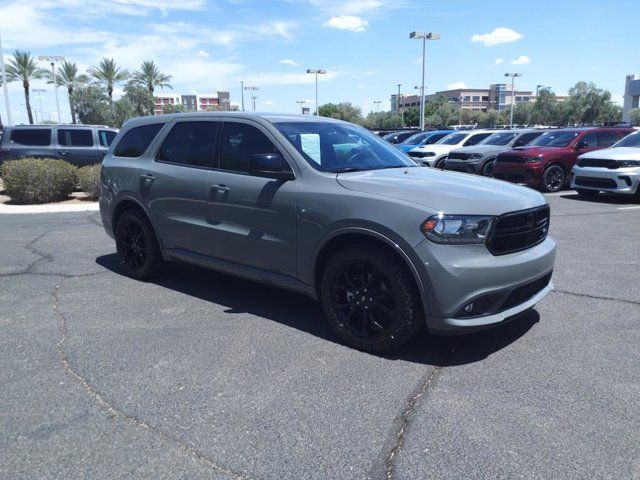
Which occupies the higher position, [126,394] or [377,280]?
[377,280]

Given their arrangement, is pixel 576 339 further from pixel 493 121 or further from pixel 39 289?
pixel 493 121

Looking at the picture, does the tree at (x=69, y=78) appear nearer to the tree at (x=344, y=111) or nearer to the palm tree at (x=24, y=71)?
the palm tree at (x=24, y=71)

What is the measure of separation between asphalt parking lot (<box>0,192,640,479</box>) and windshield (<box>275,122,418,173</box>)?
1.40 meters

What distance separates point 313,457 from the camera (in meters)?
2.66

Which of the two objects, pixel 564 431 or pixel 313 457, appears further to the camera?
pixel 564 431

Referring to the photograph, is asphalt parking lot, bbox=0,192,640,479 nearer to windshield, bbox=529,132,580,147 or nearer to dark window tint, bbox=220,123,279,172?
dark window tint, bbox=220,123,279,172

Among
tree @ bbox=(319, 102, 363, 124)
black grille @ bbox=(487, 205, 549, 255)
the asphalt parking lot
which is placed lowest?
the asphalt parking lot

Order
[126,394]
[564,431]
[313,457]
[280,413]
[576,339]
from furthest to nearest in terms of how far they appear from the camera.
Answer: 1. [576,339]
2. [126,394]
3. [280,413]
4. [564,431]
5. [313,457]

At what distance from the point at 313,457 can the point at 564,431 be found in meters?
1.40

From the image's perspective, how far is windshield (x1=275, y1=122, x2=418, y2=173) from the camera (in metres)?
4.38

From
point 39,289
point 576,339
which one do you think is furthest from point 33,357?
point 576,339

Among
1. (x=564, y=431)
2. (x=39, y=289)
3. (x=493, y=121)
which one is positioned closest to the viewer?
(x=564, y=431)

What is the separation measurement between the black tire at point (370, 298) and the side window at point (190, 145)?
1.85 metres

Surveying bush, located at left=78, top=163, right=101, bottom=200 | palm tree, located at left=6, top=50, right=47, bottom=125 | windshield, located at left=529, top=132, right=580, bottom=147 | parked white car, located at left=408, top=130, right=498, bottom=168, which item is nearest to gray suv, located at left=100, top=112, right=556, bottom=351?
bush, located at left=78, top=163, right=101, bottom=200
